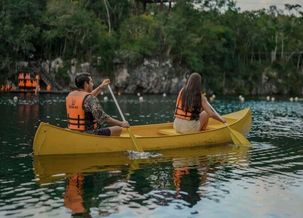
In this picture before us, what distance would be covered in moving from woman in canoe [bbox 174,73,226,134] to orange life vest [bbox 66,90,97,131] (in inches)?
129

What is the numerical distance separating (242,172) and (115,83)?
61474 mm

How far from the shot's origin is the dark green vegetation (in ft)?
223

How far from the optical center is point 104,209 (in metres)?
8.71

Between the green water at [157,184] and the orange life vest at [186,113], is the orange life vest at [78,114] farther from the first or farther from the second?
the orange life vest at [186,113]

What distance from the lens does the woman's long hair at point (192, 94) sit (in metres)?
15.3

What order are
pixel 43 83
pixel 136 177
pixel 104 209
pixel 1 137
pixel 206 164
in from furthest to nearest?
1. pixel 43 83
2. pixel 1 137
3. pixel 206 164
4. pixel 136 177
5. pixel 104 209

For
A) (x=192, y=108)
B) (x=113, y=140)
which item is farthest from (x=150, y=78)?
(x=113, y=140)

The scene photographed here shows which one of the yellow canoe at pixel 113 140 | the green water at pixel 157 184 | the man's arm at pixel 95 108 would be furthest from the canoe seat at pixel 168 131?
the man's arm at pixel 95 108

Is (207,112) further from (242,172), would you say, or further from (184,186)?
(184,186)

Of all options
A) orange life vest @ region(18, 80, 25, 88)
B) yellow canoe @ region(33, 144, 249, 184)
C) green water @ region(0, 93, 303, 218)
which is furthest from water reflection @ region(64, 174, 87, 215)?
orange life vest @ region(18, 80, 25, 88)

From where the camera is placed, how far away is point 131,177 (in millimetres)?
11367

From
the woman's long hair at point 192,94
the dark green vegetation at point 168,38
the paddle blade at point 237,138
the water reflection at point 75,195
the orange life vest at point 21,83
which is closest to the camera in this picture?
the water reflection at point 75,195

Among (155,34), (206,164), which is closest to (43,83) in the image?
(155,34)

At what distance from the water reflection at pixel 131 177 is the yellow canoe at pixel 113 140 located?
199 millimetres
